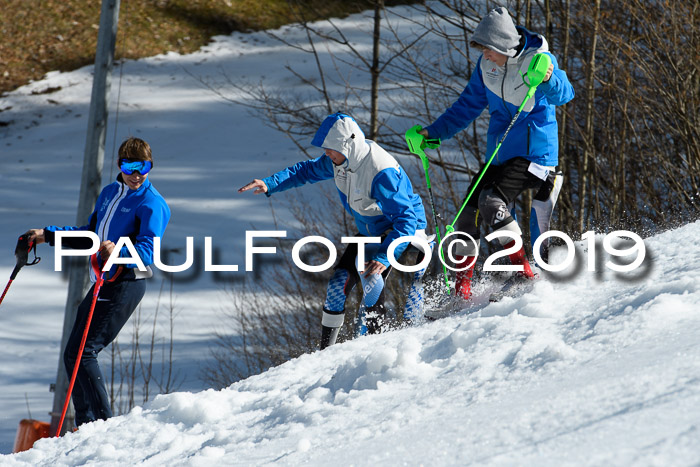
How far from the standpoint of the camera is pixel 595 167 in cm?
1303

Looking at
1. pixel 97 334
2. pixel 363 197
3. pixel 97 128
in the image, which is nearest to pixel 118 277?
pixel 97 334

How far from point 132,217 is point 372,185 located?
1523mm

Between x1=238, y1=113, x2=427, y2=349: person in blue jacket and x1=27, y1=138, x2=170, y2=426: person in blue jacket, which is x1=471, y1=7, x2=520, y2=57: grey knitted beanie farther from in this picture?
x1=27, y1=138, x2=170, y2=426: person in blue jacket

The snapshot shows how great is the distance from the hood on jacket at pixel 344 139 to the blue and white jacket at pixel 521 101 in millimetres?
845

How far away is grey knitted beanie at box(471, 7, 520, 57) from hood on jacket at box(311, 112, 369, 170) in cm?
96

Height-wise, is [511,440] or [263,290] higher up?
[511,440]

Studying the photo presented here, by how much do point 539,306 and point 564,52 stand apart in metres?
8.88

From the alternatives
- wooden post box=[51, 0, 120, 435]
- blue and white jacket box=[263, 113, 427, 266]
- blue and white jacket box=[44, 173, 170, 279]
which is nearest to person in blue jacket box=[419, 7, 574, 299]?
blue and white jacket box=[263, 113, 427, 266]

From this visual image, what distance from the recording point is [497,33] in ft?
16.1

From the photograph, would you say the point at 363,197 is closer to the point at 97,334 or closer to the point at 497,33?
the point at 497,33

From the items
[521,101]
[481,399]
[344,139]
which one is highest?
[521,101]

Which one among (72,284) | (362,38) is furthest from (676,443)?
(362,38)

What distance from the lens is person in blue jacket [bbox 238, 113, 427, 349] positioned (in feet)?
17.2

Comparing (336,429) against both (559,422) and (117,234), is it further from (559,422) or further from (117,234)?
(117,234)
